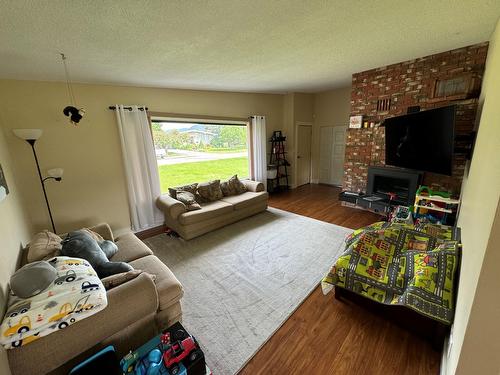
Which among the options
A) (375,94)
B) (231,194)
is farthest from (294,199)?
(375,94)

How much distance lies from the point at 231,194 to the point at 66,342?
3231 mm

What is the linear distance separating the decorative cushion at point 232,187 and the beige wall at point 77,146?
160 centimetres

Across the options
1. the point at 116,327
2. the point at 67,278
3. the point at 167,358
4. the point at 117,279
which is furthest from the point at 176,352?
the point at 67,278

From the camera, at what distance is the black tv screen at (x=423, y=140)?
81.7 inches

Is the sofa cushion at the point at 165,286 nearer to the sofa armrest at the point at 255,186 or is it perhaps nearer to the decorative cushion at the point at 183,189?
the decorative cushion at the point at 183,189

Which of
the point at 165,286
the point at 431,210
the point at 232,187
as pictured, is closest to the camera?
the point at 165,286

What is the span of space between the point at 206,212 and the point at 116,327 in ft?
6.82

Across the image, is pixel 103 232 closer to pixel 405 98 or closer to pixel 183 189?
pixel 183 189

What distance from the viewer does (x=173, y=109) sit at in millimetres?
3797

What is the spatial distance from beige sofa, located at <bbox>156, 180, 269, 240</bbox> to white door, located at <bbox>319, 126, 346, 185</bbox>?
2777 mm

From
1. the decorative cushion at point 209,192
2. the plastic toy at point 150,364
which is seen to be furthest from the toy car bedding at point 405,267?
the decorative cushion at point 209,192

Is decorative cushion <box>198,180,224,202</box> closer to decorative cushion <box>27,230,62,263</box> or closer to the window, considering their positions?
the window

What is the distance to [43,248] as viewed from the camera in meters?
1.72

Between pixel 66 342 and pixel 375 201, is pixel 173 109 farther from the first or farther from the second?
pixel 375 201
